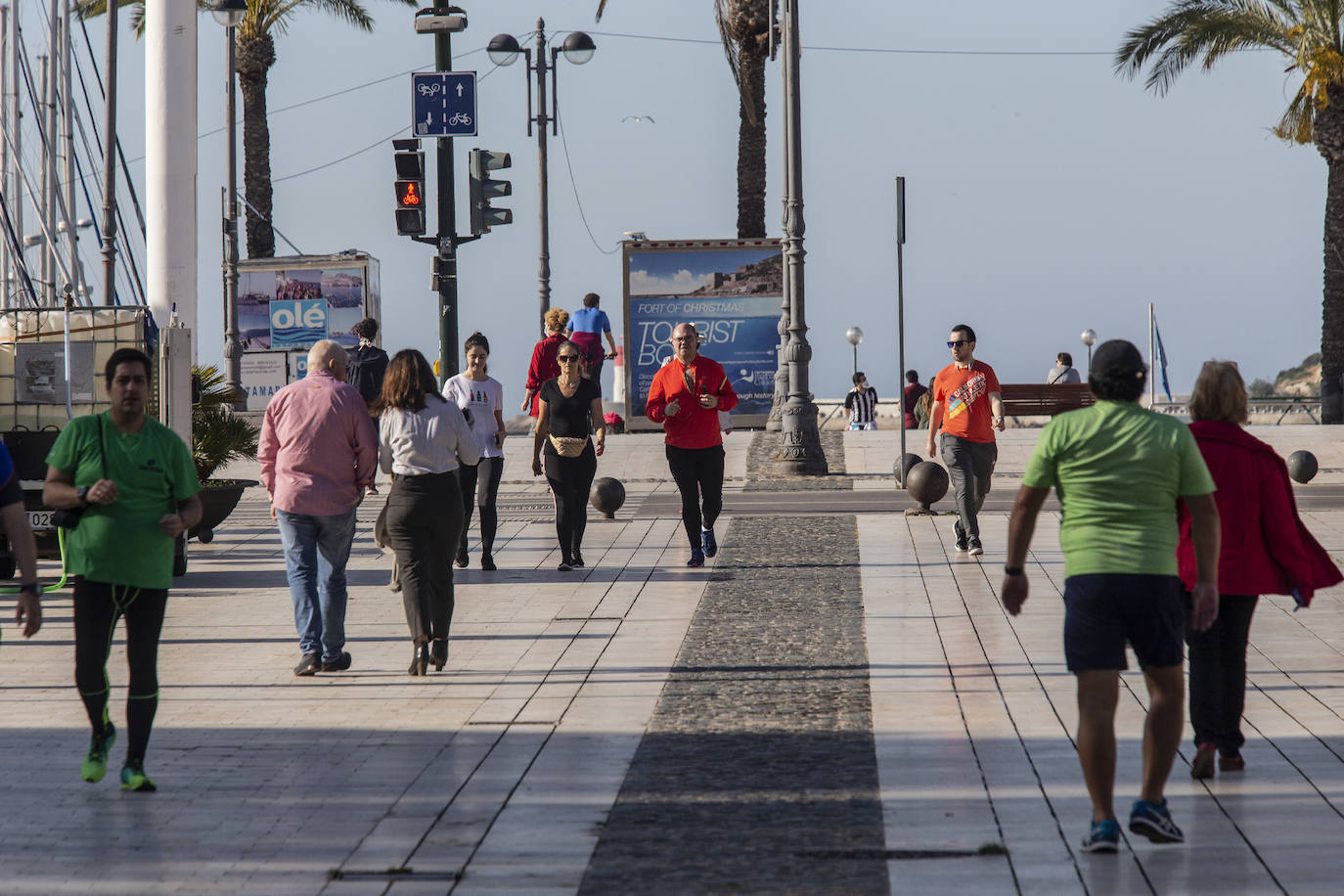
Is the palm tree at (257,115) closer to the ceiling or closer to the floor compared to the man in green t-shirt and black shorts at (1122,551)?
closer to the ceiling

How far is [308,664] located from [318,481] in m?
0.91

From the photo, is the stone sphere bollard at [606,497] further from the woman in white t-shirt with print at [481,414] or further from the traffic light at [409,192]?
the woman in white t-shirt with print at [481,414]

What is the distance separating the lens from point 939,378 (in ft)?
41.8

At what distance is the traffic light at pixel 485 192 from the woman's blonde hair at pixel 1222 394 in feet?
31.1

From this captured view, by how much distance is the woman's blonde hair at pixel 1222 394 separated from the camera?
5984mm

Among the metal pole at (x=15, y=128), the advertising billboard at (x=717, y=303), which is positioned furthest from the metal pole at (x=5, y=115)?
the advertising billboard at (x=717, y=303)

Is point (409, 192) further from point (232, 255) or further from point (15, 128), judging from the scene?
point (15, 128)

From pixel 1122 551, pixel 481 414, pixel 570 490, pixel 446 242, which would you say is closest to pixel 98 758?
pixel 1122 551

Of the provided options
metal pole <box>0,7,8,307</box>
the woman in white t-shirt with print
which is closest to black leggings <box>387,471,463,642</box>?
the woman in white t-shirt with print

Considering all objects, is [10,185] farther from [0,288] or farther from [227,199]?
[227,199]

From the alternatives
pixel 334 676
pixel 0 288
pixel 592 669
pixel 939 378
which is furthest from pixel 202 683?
pixel 0 288

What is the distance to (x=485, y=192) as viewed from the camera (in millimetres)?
14781

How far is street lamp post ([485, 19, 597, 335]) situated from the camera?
27.4 meters

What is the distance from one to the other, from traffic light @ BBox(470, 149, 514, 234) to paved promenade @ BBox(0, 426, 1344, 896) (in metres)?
4.20
